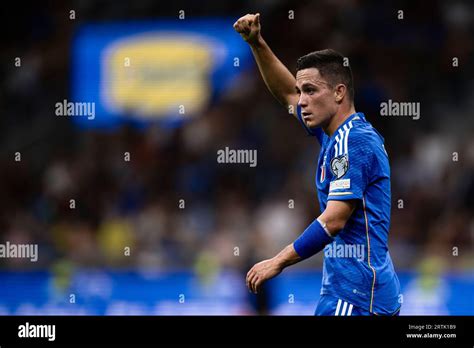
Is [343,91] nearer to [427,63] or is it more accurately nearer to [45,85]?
[427,63]

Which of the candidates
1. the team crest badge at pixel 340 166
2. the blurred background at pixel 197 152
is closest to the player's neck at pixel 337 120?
the team crest badge at pixel 340 166

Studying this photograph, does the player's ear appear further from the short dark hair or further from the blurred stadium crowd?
the blurred stadium crowd

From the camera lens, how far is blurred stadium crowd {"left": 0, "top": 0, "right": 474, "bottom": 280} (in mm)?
12328

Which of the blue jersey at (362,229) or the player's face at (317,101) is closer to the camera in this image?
the blue jersey at (362,229)

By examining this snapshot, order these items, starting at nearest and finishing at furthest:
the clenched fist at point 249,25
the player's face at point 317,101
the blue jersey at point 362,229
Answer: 1. the blue jersey at point 362,229
2. the player's face at point 317,101
3. the clenched fist at point 249,25

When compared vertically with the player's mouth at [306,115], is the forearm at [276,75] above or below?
above

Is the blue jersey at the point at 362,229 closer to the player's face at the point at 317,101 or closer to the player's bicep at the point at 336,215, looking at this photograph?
the player's bicep at the point at 336,215


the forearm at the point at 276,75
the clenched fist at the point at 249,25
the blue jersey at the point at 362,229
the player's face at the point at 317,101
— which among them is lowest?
the blue jersey at the point at 362,229

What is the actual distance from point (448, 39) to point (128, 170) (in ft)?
17.6

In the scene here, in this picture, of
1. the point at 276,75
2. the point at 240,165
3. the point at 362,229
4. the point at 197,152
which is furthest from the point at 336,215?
the point at 197,152

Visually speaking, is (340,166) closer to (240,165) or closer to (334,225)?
(334,225)

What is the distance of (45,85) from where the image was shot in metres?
15.8

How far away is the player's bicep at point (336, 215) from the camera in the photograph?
5172mm

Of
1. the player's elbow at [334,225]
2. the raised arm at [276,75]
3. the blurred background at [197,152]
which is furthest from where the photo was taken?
the blurred background at [197,152]
